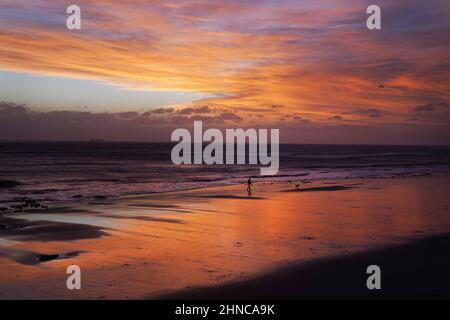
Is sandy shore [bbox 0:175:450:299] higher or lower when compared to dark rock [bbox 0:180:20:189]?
lower

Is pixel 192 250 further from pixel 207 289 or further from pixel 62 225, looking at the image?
pixel 62 225

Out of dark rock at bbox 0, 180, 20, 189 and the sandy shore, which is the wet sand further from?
dark rock at bbox 0, 180, 20, 189

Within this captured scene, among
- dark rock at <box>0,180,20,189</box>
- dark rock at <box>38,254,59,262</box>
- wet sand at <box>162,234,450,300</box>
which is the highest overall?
dark rock at <box>0,180,20,189</box>

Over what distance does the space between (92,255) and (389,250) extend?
1057cm

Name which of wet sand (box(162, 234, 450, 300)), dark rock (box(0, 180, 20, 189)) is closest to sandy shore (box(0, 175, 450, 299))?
wet sand (box(162, 234, 450, 300))

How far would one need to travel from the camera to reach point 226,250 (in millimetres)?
16812

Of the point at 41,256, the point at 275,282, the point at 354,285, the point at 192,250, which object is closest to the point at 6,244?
the point at 41,256

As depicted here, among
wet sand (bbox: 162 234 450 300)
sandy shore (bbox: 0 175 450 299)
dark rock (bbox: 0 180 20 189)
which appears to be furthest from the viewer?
dark rock (bbox: 0 180 20 189)

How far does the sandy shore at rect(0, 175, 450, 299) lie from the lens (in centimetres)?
1264

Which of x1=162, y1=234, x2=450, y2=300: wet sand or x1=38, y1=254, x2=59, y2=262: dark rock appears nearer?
x1=162, y1=234, x2=450, y2=300: wet sand

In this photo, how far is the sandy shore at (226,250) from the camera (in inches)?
498

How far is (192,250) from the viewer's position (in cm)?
1683
